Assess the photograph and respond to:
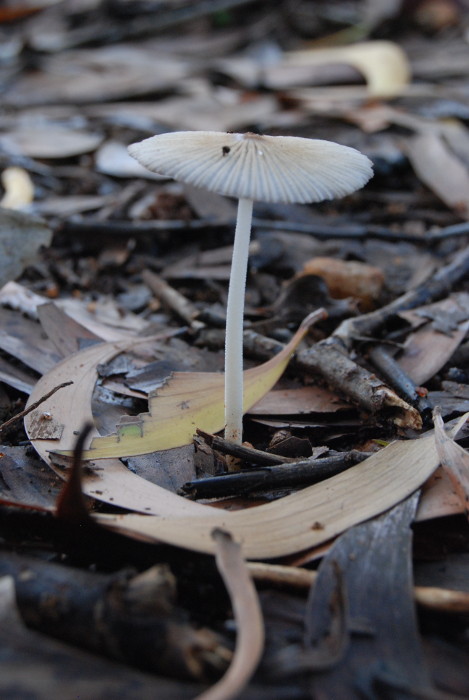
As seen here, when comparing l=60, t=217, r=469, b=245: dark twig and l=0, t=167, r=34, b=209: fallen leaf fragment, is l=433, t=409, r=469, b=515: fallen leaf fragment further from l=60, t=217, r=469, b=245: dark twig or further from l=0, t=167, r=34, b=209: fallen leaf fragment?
l=0, t=167, r=34, b=209: fallen leaf fragment

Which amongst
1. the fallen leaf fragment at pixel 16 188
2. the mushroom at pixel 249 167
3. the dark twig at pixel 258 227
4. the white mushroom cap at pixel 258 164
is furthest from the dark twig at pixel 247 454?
the fallen leaf fragment at pixel 16 188

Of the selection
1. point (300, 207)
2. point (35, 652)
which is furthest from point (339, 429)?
point (300, 207)

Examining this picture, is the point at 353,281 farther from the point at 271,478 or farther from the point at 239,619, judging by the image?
the point at 239,619

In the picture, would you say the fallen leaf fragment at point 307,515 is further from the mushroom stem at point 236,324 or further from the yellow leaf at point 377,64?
the yellow leaf at point 377,64

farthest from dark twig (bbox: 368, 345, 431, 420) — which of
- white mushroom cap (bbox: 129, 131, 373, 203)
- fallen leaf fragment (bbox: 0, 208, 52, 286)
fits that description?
fallen leaf fragment (bbox: 0, 208, 52, 286)

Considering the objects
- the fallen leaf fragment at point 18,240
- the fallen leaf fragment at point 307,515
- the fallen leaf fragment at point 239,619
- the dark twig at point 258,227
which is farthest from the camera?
the dark twig at point 258,227

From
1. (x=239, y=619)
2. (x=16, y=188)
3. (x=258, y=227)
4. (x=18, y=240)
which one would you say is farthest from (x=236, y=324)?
(x=16, y=188)

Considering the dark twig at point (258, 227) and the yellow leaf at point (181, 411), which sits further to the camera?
the dark twig at point (258, 227)
